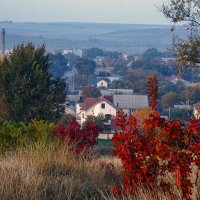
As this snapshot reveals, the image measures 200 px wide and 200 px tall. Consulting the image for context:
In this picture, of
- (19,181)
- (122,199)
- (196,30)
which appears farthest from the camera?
(196,30)

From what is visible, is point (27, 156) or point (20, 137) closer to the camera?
point (27, 156)

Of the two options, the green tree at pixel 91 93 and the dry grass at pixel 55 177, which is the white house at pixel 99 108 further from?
the dry grass at pixel 55 177

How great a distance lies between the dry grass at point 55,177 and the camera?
25.1ft

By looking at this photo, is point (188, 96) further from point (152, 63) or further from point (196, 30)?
point (152, 63)

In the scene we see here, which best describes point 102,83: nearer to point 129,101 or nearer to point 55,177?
point 129,101

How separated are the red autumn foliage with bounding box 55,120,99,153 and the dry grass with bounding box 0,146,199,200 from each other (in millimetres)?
820

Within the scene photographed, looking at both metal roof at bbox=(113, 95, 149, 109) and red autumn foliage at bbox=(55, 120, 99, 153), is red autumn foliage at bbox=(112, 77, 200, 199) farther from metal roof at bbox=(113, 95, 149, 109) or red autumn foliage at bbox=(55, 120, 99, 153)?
metal roof at bbox=(113, 95, 149, 109)

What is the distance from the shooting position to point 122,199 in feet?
23.7

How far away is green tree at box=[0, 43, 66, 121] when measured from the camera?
1273 inches

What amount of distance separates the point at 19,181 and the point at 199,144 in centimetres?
227

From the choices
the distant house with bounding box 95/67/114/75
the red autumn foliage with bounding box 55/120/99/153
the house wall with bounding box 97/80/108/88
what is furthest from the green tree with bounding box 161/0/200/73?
the distant house with bounding box 95/67/114/75

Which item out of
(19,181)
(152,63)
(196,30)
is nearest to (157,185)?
(19,181)

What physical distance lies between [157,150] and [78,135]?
5.07m

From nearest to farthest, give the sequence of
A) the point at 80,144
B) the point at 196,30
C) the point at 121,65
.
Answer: the point at 80,144, the point at 196,30, the point at 121,65
